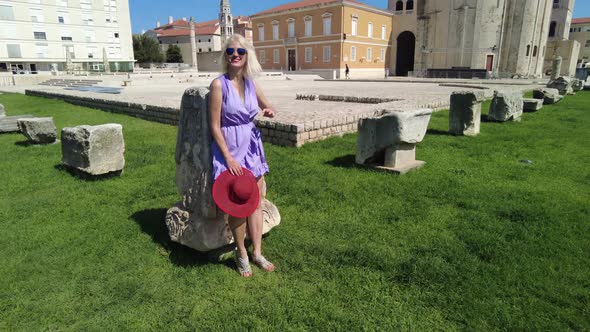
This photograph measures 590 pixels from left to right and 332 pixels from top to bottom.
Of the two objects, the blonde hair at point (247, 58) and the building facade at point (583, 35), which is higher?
the building facade at point (583, 35)

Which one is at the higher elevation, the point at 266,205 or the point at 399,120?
the point at 399,120

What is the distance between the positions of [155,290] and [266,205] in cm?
115

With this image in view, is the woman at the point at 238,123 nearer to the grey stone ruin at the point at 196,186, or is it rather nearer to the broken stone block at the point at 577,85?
the grey stone ruin at the point at 196,186

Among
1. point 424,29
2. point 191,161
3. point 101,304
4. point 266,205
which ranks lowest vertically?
point 101,304

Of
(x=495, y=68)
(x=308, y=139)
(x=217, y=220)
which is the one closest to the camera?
(x=217, y=220)

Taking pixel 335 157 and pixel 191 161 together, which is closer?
pixel 191 161

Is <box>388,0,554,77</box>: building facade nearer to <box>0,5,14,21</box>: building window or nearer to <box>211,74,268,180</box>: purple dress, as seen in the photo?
<box>211,74,268,180</box>: purple dress

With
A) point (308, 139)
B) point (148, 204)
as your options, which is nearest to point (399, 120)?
point (308, 139)

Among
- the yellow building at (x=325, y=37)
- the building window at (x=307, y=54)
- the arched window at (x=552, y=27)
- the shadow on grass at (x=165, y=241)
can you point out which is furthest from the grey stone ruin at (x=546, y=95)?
the arched window at (x=552, y=27)

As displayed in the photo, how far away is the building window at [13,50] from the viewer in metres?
37.3

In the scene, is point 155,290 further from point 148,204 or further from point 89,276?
point 148,204

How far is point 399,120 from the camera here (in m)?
4.67

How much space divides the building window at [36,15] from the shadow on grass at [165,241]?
152 feet

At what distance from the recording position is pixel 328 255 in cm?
301
